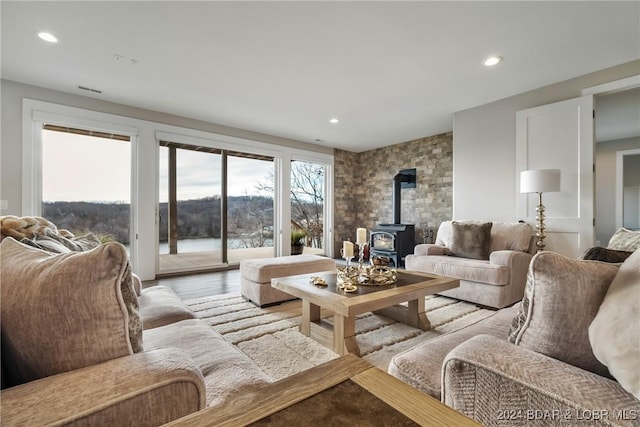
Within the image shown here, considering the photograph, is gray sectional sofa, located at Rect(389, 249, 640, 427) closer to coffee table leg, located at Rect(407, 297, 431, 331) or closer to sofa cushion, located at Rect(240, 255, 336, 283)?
coffee table leg, located at Rect(407, 297, 431, 331)

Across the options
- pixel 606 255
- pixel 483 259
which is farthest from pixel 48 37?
pixel 483 259

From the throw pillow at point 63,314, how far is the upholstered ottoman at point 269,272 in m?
Answer: 2.10

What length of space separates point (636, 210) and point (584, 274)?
270 inches

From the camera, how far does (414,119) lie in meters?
4.51

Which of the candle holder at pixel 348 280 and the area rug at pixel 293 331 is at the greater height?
the candle holder at pixel 348 280

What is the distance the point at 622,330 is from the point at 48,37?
154 inches

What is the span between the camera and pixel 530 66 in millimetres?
2908

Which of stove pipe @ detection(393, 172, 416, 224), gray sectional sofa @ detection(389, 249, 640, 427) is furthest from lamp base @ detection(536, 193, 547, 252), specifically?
gray sectional sofa @ detection(389, 249, 640, 427)

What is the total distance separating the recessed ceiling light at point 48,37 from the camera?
7.72 ft

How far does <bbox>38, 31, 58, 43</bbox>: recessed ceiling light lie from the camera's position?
2354 mm

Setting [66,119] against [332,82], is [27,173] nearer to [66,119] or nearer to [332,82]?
[66,119]

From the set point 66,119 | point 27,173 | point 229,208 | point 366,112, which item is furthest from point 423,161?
point 27,173

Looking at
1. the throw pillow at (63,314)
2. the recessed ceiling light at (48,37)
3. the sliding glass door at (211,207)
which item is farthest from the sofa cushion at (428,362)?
the sliding glass door at (211,207)

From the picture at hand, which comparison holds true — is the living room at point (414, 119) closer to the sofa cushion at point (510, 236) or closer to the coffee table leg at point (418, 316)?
the sofa cushion at point (510, 236)
